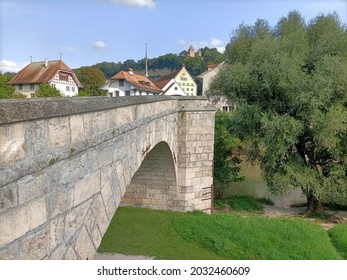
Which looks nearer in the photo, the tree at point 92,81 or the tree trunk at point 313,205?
the tree trunk at point 313,205

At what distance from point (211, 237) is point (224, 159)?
758 cm

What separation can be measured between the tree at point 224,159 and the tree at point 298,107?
3.82 ft

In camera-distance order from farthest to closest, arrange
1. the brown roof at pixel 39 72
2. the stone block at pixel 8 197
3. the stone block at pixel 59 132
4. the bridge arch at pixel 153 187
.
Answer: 1. the brown roof at pixel 39 72
2. the bridge arch at pixel 153 187
3. the stone block at pixel 59 132
4. the stone block at pixel 8 197

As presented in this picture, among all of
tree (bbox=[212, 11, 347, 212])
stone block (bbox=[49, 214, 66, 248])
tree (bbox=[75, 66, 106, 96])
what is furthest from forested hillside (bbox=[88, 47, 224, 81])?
stone block (bbox=[49, 214, 66, 248])

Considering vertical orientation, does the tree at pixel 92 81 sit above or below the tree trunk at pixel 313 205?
above

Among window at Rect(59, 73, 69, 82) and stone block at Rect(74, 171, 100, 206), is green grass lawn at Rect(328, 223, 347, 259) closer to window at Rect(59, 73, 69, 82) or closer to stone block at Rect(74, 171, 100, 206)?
stone block at Rect(74, 171, 100, 206)

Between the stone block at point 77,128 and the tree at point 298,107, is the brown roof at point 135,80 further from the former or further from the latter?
the stone block at point 77,128

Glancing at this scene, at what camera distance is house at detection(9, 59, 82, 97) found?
34.3m

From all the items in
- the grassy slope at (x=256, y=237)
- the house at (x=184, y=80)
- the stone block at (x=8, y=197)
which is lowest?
the grassy slope at (x=256, y=237)

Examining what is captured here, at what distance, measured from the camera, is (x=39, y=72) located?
35.2m

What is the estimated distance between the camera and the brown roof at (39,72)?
112 feet

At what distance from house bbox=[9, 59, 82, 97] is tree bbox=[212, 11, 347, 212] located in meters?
22.9

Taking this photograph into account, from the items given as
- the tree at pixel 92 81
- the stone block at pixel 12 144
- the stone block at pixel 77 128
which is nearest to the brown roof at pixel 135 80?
the tree at pixel 92 81

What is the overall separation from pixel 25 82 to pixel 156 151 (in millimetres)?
27571
